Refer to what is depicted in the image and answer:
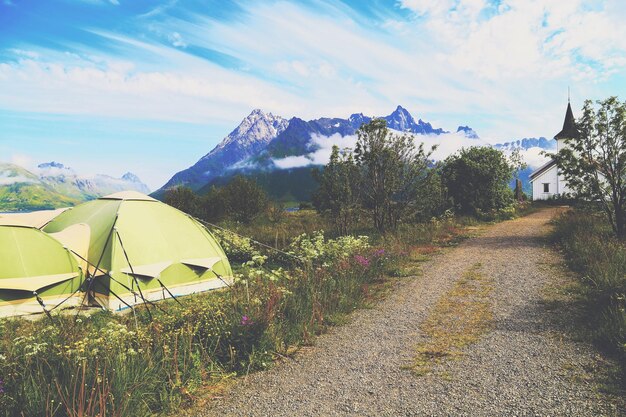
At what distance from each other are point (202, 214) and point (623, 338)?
3158cm

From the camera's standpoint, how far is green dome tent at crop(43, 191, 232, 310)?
1048cm

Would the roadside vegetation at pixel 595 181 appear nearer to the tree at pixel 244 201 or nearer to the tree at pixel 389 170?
the tree at pixel 389 170

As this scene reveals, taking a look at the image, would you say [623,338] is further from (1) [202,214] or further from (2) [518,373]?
(1) [202,214]

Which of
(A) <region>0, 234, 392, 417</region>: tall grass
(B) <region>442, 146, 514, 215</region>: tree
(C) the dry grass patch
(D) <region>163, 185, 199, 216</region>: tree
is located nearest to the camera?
(A) <region>0, 234, 392, 417</region>: tall grass

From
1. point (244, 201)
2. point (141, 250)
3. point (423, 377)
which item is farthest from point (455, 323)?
point (244, 201)

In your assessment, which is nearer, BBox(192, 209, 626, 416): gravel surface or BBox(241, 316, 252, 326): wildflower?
BBox(192, 209, 626, 416): gravel surface

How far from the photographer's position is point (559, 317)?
23.5ft

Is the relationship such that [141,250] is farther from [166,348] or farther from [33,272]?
[166,348]

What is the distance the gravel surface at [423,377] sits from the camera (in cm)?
444

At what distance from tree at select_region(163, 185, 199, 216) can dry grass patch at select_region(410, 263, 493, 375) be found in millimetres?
27551

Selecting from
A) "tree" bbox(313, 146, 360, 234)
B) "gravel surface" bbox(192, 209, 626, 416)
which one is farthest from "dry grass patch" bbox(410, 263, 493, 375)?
"tree" bbox(313, 146, 360, 234)

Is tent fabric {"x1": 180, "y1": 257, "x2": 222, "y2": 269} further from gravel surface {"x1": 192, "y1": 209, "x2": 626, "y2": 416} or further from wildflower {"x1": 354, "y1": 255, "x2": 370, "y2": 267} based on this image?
gravel surface {"x1": 192, "y1": 209, "x2": 626, "y2": 416}

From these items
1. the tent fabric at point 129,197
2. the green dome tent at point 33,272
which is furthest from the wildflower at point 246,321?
the tent fabric at point 129,197

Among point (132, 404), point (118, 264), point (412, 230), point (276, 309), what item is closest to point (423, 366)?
point (276, 309)
